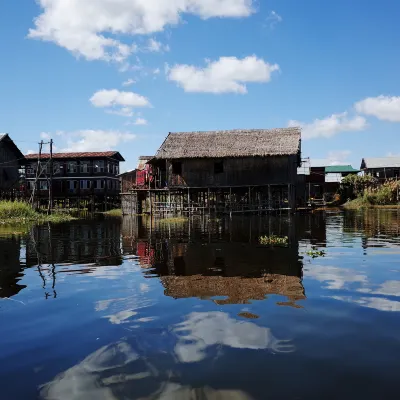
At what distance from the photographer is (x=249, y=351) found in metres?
4.48

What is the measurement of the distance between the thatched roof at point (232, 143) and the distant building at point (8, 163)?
55.7ft

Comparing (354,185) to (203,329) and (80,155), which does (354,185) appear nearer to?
(80,155)

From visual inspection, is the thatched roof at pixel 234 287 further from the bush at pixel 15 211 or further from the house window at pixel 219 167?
the house window at pixel 219 167

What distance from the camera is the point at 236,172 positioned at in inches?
1266

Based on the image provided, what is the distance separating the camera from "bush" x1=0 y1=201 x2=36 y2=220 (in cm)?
2669

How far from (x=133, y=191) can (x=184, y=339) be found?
3310cm

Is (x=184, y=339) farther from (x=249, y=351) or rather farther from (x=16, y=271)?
(x=16, y=271)

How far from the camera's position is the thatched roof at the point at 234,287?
6.71 metres

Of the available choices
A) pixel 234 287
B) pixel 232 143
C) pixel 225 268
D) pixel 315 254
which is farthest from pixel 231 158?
pixel 234 287

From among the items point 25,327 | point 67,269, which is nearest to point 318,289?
point 25,327

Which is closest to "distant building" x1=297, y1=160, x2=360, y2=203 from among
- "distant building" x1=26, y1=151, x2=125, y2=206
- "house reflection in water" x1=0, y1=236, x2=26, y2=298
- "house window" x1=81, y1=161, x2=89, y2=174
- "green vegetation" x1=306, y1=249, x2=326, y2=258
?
"distant building" x1=26, y1=151, x2=125, y2=206

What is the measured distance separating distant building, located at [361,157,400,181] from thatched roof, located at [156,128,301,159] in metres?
23.0

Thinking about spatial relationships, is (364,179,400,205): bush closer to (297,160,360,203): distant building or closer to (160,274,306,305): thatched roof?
(297,160,360,203): distant building

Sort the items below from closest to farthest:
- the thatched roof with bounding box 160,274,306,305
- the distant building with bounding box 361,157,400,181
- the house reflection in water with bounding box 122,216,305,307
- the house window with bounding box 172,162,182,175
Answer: the thatched roof with bounding box 160,274,306,305
the house reflection in water with bounding box 122,216,305,307
the house window with bounding box 172,162,182,175
the distant building with bounding box 361,157,400,181
